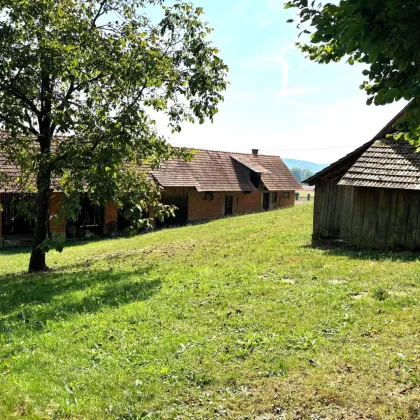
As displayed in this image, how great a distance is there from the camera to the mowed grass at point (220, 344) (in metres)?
4.07

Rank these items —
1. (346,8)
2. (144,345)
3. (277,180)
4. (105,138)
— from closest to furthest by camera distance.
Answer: (346,8) < (144,345) < (105,138) < (277,180)

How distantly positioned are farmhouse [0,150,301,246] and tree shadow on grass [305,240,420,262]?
14.3 metres

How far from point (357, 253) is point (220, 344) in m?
7.52

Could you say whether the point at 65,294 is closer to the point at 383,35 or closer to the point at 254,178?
the point at 383,35

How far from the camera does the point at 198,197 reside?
30750 mm

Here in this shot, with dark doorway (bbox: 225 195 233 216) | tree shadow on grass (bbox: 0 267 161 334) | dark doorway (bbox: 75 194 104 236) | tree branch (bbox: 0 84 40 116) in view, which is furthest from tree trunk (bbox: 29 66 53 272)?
dark doorway (bbox: 225 195 233 216)

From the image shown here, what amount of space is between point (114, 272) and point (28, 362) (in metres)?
5.94

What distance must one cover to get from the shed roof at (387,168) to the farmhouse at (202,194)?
15.4 metres

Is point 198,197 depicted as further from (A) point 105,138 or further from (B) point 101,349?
(B) point 101,349

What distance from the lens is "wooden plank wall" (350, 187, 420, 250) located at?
1166 centimetres

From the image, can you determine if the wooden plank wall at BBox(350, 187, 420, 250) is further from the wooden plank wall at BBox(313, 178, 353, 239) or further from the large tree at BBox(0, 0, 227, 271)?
the large tree at BBox(0, 0, 227, 271)

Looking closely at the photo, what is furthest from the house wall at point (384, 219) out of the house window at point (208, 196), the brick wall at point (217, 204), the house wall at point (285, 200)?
the house wall at point (285, 200)

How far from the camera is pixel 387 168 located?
1223cm

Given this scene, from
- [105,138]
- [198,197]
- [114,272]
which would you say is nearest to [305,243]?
[114,272]
